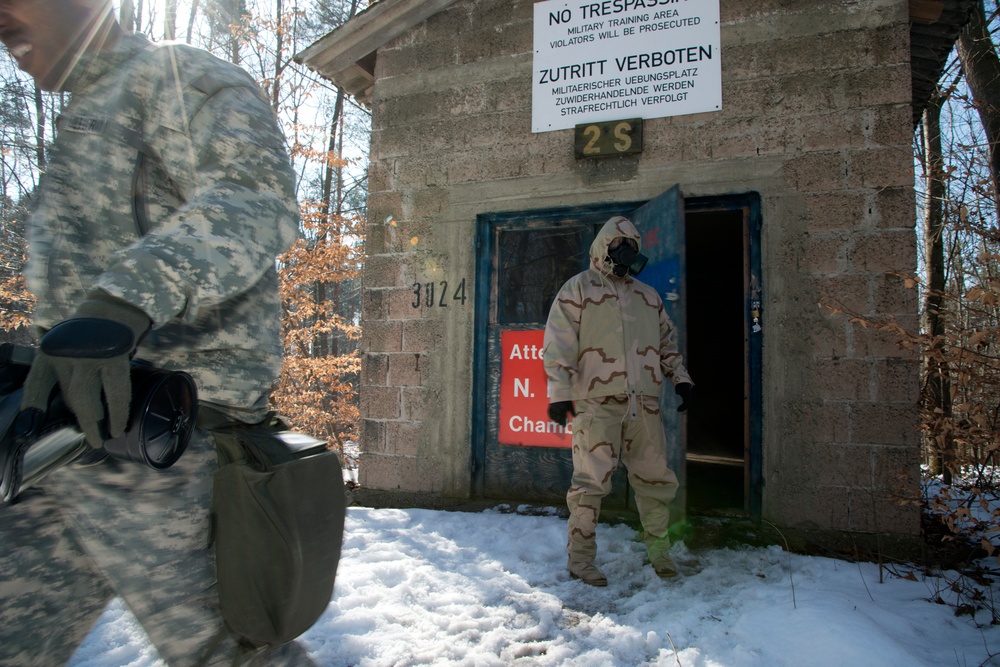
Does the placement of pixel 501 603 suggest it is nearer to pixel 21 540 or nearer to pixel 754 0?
pixel 21 540

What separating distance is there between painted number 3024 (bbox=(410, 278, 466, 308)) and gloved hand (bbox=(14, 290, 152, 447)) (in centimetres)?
369

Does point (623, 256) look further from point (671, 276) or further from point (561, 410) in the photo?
point (561, 410)

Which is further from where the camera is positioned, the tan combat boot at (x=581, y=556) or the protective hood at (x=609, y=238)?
the protective hood at (x=609, y=238)

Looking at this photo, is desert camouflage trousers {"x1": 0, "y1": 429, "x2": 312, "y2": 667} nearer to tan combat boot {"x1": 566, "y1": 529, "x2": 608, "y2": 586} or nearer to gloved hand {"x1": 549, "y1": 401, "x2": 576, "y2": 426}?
gloved hand {"x1": 549, "y1": 401, "x2": 576, "y2": 426}

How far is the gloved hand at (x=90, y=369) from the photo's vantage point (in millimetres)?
846

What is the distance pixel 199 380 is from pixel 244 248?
0.95 feet

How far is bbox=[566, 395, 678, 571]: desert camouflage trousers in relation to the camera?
308 centimetres

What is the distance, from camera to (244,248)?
1.05 meters

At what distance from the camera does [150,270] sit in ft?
3.09

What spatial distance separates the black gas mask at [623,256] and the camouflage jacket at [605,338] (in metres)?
0.03

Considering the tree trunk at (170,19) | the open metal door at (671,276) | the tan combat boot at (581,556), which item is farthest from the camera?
the tree trunk at (170,19)

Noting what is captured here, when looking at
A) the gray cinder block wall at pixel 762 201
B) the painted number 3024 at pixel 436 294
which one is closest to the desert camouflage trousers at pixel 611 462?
the gray cinder block wall at pixel 762 201

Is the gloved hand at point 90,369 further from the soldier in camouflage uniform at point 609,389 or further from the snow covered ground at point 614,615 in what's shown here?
the soldier in camouflage uniform at point 609,389

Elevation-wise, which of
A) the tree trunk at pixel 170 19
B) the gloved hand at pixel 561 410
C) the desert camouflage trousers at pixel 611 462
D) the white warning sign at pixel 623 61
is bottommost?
the desert camouflage trousers at pixel 611 462
